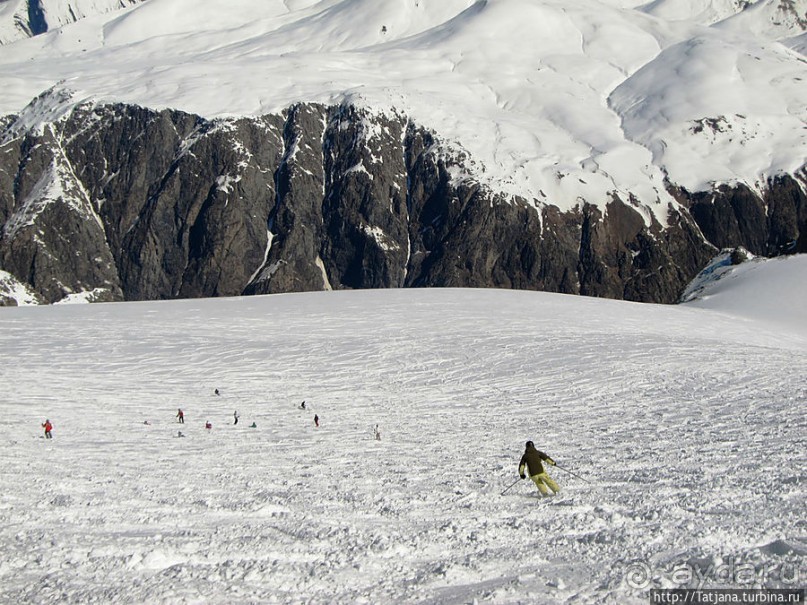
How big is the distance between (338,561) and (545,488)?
5207mm

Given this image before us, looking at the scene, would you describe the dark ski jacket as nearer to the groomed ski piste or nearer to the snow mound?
the groomed ski piste

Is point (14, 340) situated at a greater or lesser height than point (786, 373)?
greater

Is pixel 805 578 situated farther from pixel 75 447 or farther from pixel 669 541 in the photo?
pixel 75 447

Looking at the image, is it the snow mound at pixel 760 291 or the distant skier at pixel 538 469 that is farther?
the snow mound at pixel 760 291

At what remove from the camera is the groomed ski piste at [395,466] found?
12500 millimetres

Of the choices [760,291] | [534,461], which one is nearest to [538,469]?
[534,461]

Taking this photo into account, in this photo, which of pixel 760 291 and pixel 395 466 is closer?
pixel 395 466

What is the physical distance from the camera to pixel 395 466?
69.3 ft

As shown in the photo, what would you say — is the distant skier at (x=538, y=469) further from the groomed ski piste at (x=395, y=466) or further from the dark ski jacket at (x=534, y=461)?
the groomed ski piste at (x=395, y=466)

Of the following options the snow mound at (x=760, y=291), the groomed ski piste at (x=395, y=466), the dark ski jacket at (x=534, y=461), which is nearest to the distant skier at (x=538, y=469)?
the dark ski jacket at (x=534, y=461)

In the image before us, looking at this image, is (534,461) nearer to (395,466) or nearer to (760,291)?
(395,466)

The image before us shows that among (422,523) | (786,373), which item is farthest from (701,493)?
(786,373)

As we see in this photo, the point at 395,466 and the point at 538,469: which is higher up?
the point at 538,469

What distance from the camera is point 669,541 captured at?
519 inches
